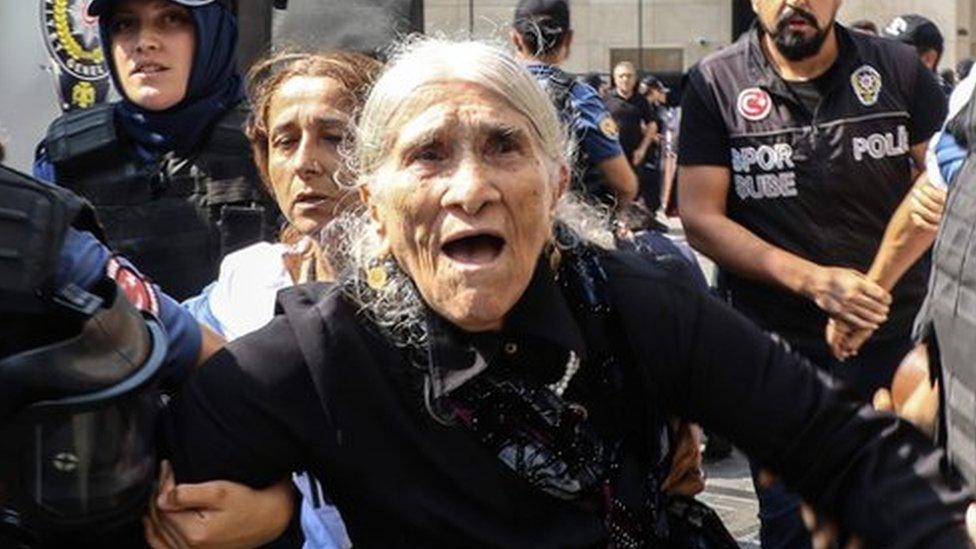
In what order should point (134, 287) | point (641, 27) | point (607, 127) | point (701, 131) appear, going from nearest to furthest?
1. point (134, 287)
2. point (701, 131)
3. point (607, 127)
4. point (641, 27)

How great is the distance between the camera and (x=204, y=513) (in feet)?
7.07

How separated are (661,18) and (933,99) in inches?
946

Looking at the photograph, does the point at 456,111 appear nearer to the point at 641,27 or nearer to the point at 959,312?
the point at 959,312

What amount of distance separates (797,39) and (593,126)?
1341 mm

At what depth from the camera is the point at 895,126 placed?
14.6 ft

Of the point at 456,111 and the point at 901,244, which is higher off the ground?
the point at 456,111

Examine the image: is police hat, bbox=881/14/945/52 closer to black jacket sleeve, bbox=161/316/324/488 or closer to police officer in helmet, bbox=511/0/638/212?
police officer in helmet, bbox=511/0/638/212

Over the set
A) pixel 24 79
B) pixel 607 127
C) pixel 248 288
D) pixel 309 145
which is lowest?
pixel 24 79

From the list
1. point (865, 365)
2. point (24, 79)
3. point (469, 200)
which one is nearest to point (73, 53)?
point (24, 79)

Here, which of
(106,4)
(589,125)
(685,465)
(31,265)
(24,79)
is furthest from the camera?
(24,79)

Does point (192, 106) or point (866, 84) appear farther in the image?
point (866, 84)

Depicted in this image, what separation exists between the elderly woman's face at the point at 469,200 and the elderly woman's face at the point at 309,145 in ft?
2.24

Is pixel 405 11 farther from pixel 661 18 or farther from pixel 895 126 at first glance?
pixel 661 18

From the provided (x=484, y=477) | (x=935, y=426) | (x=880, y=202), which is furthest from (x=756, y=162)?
(x=484, y=477)
